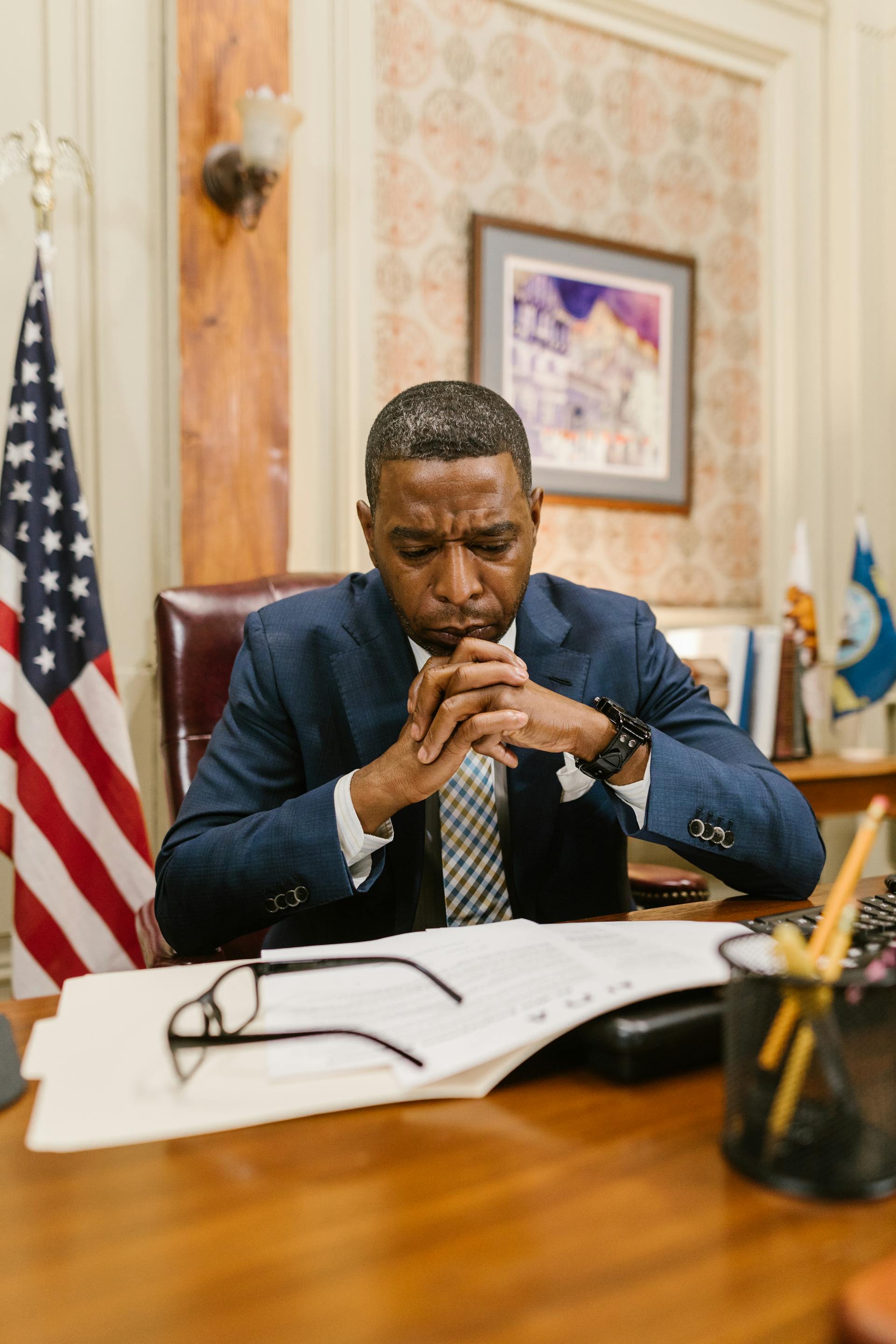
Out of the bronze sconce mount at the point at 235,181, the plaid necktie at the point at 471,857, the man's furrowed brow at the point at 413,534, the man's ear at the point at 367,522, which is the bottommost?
the plaid necktie at the point at 471,857

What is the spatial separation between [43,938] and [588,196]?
2.65 metres

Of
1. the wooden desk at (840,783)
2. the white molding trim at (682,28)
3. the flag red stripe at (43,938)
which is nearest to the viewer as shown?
the flag red stripe at (43,938)

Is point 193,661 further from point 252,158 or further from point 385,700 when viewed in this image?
point 252,158

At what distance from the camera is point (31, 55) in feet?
7.90

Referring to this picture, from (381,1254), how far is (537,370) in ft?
9.32

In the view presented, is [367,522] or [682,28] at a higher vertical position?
[682,28]

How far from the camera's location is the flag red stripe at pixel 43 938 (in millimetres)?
2180

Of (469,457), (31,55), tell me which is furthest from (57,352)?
(469,457)

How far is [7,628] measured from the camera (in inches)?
88.1

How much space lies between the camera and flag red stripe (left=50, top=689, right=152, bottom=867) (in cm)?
226

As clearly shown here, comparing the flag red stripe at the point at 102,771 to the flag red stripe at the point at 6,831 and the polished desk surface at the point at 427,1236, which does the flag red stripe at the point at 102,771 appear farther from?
the polished desk surface at the point at 427,1236

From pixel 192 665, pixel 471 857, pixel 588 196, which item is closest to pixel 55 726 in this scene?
pixel 192 665

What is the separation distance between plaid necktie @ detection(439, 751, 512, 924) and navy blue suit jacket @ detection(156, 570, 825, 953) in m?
0.03

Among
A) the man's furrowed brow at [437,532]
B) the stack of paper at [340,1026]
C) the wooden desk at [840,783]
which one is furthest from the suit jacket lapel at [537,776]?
the wooden desk at [840,783]
